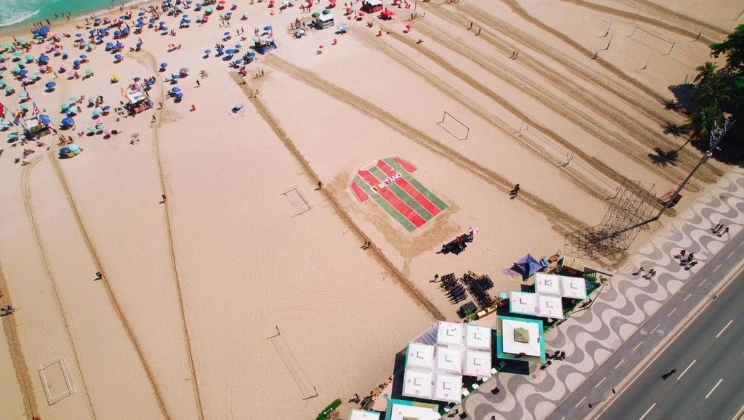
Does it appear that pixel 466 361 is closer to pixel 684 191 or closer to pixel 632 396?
pixel 632 396

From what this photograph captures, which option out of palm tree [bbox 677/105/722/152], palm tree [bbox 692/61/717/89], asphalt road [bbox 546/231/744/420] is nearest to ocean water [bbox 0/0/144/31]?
palm tree [bbox 677/105/722/152]

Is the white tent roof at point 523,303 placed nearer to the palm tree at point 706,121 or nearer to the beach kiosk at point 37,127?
the palm tree at point 706,121

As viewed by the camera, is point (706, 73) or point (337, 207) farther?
point (706, 73)

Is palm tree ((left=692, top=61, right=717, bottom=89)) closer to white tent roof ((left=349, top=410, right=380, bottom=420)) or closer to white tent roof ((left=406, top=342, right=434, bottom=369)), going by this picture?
white tent roof ((left=406, top=342, right=434, bottom=369))

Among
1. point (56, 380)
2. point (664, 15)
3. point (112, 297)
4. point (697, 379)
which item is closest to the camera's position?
point (697, 379)

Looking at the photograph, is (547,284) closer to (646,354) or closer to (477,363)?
(646,354)

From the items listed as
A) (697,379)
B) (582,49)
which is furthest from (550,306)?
(582,49)

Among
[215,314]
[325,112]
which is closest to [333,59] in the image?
[325,112]
